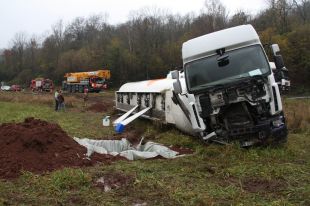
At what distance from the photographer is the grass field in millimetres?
6484

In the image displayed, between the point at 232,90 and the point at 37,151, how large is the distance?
454 cm

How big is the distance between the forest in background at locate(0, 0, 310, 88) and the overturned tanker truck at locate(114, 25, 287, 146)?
137ft

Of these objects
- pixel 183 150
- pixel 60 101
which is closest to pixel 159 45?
pixel 60 101

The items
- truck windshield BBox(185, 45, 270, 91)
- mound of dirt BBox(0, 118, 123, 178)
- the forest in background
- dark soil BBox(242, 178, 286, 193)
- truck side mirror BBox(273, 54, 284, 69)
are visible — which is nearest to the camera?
dark soil BBox(242, 178, 286, 193)

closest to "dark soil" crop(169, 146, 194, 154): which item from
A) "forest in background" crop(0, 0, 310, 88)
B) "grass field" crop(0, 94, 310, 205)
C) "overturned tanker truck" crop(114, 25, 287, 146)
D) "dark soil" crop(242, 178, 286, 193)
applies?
"overturned tanker truck" crop(114, 25, 287, 146)

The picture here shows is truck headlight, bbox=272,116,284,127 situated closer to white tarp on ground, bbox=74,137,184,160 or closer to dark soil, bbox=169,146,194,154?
Result: dark soil, bbox=169,146,194,154

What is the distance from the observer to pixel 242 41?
10.9m

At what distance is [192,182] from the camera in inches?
297

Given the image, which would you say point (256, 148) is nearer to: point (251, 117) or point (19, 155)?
point (251, 117)

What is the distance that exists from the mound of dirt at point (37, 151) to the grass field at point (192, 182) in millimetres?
568

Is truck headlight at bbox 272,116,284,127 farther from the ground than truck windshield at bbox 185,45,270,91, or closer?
closer

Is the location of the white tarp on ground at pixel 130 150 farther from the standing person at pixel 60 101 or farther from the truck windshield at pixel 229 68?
the standing person at pixel 60 101

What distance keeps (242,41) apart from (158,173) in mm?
4384

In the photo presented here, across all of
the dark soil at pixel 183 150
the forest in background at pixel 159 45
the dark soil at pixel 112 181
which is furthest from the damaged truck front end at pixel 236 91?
the forest in background at pixel 159 45
